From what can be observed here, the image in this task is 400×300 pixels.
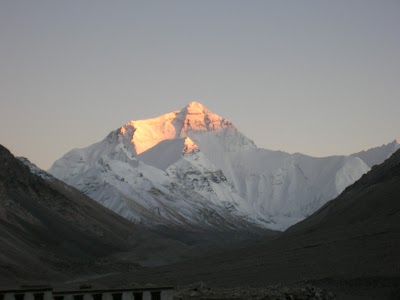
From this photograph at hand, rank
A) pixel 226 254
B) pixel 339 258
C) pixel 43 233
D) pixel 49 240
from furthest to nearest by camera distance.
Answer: pixel 43 233
pixel 49 240
pixel 226 254
pixel 339 258

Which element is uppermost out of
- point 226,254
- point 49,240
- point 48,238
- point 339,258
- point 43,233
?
point 43,233

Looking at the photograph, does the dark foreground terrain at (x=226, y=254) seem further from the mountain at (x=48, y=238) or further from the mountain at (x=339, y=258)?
the mountain at (x=48, y=238)

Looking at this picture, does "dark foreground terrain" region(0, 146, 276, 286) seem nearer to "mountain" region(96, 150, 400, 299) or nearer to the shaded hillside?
the shaded hillside

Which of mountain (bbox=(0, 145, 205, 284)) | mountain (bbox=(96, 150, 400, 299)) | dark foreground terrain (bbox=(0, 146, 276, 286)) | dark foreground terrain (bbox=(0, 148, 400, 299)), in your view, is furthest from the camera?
mountain (bbox=(0, 145, 205, 284))

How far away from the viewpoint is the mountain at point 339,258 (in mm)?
84606

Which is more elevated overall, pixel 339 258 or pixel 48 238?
pixel 48 238

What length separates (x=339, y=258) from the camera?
9912 centimetres

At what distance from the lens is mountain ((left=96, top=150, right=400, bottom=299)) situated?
278ft

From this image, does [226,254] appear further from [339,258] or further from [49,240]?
[339,258]

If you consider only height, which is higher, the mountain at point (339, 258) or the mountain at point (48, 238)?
the mountain at point (48, 238)

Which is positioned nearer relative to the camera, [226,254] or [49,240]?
[226,254]

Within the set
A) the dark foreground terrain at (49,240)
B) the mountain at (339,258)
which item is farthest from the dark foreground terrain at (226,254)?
the dark foreground terrain at (49,240)

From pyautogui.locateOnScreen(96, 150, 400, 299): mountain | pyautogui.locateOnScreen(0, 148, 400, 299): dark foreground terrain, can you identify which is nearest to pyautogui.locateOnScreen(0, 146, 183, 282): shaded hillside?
pyautogui.locateOnScreen(0, 148, 400, 299): dark foreground terrain

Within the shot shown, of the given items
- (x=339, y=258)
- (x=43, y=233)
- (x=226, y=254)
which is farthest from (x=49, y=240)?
(x=339, y=258)
